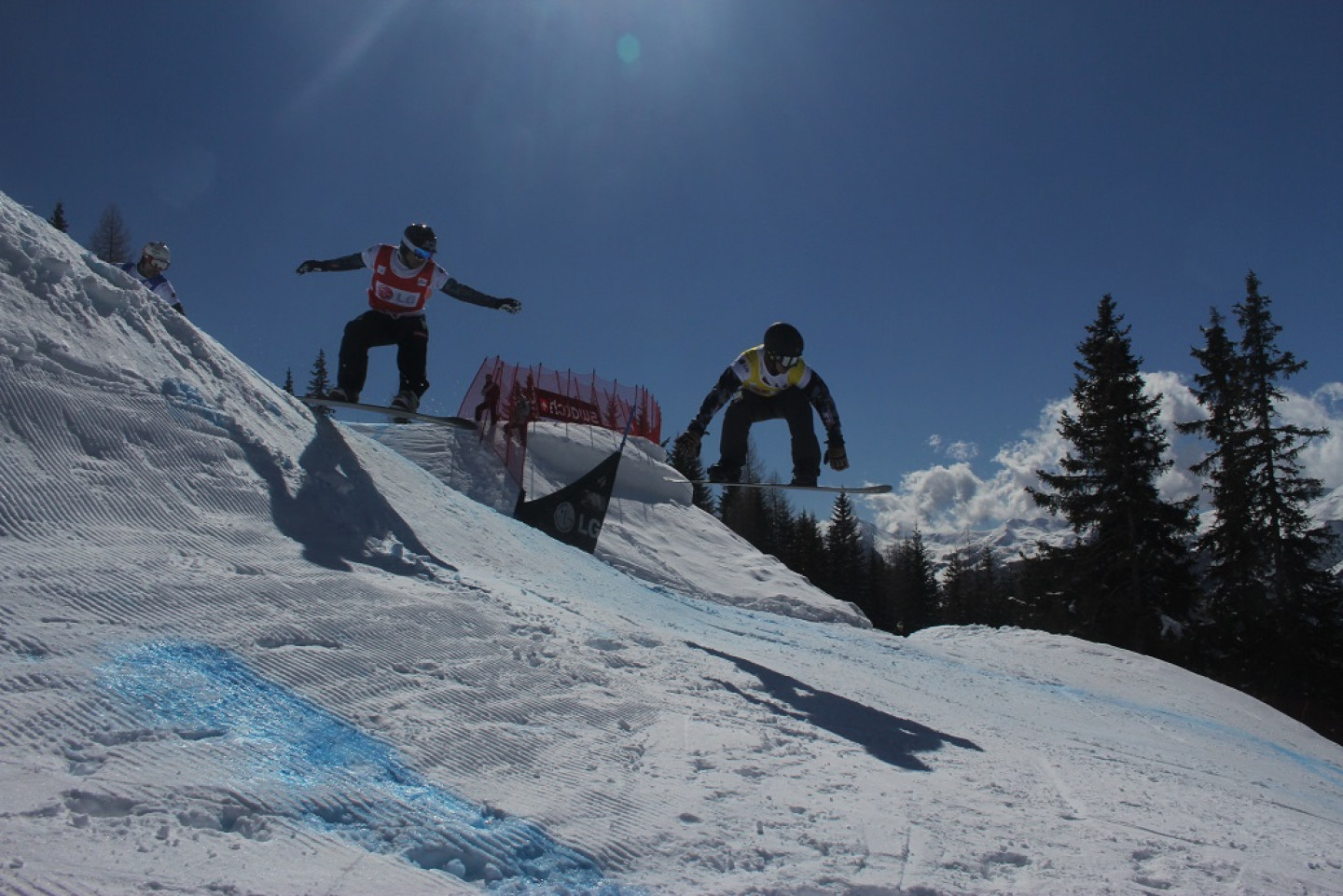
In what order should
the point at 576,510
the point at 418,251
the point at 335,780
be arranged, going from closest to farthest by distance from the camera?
the point at 335,780 → the point at 418,251 → the point at 576,510

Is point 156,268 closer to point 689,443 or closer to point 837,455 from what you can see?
point 689,443

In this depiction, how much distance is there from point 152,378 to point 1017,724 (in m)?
5.18

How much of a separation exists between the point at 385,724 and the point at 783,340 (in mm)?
5467

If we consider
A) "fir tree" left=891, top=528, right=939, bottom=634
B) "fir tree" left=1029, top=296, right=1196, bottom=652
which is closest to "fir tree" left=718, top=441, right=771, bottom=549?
"fir tree" left=891, top=528, right=939, bottom=634

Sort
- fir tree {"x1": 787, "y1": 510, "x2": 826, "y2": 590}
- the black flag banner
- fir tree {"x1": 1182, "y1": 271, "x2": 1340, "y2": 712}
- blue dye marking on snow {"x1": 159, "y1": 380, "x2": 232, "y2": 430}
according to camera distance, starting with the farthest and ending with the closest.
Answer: fir tree {"x1": 787, "y1": 510, "x2": 826, "y2": 590} → fir tree {"x1": 1182, "y1": 271, "x2": 1340, "y2": 712} → the black flag banner → blue dye marking on snow {"x1": 159, "y1": 380, "x2": 232, "y2": 430}

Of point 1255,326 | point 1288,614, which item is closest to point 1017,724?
point 1288,614

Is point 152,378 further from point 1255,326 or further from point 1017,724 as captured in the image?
point 1255,326

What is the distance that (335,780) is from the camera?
1.94 metres

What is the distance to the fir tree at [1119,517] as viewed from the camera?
19344 millimetres

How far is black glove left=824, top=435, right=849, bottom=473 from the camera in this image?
7941 mm

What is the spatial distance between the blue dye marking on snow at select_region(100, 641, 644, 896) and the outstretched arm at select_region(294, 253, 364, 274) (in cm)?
502

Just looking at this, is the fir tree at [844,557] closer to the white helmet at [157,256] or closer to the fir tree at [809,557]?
the fir tree at [809,557]

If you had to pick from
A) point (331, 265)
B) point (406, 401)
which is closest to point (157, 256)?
point (331, 265)

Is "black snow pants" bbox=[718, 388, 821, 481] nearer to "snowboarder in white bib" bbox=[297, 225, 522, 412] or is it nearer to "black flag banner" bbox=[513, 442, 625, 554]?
"snowboarder in white bib" bbox=[297, 225, 522, 412]
